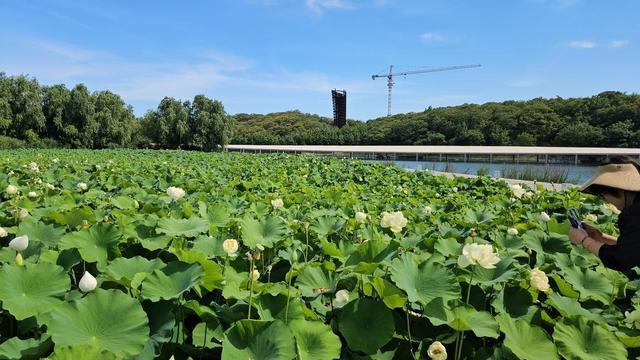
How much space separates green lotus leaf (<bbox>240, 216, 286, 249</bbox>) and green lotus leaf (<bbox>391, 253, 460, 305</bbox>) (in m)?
0.56

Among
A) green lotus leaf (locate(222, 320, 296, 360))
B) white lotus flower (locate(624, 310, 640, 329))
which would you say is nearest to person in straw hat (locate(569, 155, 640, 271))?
white lotus flower (locate(624, 310, 640, 329))

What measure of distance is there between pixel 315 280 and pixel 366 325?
0.91 ft

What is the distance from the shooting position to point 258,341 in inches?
38.8

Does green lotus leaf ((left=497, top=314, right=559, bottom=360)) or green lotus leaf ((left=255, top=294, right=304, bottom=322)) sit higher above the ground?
green lotus leaf ((left=255, top=294, right=304, bottom=322))

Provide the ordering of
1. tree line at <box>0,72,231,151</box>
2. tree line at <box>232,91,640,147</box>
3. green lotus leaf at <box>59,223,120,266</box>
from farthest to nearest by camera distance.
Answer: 1. tree line at <box>232,91,640,147</box>
2. tree line at <box>0,72,231,151</box>
3. green lotus leaf at <box>59,223,120,266</box>

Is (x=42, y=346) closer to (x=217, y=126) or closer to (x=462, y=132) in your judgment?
(x=217, y=126)

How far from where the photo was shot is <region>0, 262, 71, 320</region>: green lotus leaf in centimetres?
108

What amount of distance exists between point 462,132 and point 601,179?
4710cm

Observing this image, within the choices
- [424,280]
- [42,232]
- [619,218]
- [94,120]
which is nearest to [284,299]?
[424,280]

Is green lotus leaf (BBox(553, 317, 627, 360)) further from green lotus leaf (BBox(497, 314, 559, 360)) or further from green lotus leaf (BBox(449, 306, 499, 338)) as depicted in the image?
green lotus leaf (BBox(449, 306, 499, 338))

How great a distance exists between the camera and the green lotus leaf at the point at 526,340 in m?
1.05

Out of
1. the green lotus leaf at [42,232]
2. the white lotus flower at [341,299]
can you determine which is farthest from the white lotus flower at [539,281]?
the green lotus leaf at [42,232]

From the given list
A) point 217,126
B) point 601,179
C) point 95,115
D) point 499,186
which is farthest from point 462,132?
point 601,179

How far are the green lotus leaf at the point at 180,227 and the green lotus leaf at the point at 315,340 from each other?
73 cm
